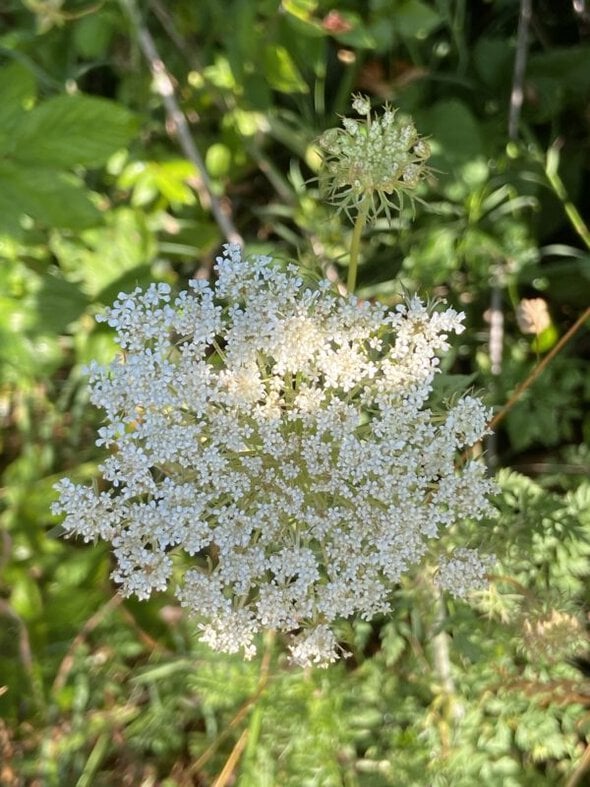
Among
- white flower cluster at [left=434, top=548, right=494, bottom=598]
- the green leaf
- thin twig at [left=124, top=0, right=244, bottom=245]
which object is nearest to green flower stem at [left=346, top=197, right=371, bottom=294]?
white flower cluster at [left=434, top=548, right=494, bottom=598]

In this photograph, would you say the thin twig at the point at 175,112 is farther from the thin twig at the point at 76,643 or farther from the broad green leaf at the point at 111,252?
the thin twig at the point at 76,643

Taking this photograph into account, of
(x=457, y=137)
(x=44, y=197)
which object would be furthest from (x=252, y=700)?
(x=457, y=137)

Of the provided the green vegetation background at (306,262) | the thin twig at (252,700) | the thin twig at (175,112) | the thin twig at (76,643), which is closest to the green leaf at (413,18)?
the green vegetation background at (306,262)

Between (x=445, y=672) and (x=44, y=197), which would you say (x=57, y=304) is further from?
(x=445, y=672)

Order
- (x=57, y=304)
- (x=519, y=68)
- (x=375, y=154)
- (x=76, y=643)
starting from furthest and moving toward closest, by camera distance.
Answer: (x=76, y=643)
(x=519, y=68)
(x=57, y=304)
(x=375, y=154)

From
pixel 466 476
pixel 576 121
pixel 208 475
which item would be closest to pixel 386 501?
pixel 466 476

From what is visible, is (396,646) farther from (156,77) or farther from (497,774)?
(156,77)
